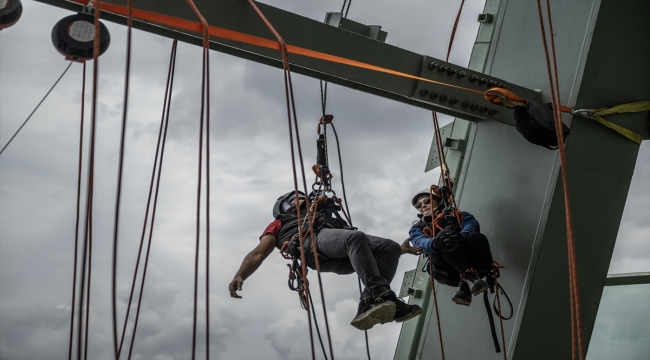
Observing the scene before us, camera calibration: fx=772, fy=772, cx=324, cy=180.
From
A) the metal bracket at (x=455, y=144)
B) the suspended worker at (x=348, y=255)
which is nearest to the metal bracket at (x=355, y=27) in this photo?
the suspended worker at (x=348, y=255)

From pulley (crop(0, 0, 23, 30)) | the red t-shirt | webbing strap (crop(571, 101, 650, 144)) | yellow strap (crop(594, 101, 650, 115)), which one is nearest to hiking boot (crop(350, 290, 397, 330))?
the red t-shirt

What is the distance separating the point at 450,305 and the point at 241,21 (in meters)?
2.35

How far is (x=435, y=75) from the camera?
4.33m

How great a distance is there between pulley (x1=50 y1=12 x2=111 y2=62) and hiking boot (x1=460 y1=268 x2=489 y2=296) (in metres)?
2.22

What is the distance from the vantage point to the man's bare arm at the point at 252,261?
4016 millimetres

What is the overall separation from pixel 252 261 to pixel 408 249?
0.91 m

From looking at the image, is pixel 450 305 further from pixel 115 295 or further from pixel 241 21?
pixel 115 295

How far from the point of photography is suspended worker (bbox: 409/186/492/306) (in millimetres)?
4078

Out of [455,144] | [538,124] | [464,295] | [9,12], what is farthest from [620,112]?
[9,12]

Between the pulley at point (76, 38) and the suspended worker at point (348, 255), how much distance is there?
4.56 feet

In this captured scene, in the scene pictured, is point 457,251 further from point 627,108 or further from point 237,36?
point 237,36

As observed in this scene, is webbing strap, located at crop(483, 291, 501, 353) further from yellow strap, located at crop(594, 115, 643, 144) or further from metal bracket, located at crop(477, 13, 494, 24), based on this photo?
metal bracket, located at crop(477, 13, 494, 24)

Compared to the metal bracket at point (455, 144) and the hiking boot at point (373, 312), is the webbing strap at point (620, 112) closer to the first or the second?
the metal bracket at point (455, 144)

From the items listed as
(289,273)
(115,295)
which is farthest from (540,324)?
(115,295)
